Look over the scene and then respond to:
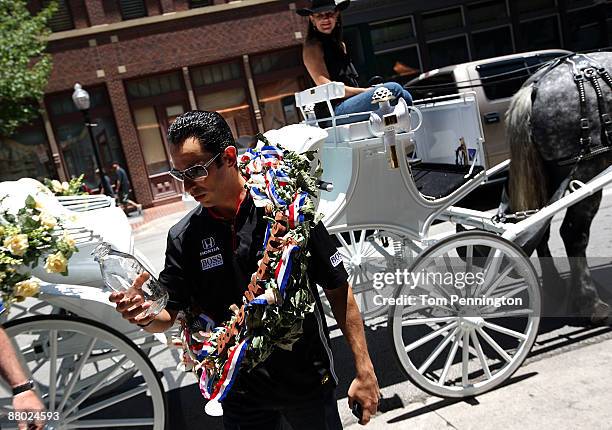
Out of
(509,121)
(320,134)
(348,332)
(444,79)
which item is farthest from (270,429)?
(444,79)

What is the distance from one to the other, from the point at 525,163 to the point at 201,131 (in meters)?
2.76

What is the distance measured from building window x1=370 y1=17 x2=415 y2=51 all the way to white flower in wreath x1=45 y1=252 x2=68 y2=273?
15.3m

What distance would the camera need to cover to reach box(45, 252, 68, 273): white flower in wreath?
270cm

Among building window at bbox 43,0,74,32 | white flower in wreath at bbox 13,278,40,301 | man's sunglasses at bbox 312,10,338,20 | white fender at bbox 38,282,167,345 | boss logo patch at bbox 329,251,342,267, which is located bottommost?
white fender at bbox 38,282,167,345

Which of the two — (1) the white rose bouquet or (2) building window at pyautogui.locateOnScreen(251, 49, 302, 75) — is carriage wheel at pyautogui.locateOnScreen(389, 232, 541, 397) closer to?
(1) the white rose bouquet

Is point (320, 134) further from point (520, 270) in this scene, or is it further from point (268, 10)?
point (268, 10)

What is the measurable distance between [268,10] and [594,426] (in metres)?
17.9

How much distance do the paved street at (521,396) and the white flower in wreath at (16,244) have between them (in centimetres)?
169

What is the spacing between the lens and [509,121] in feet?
13.3

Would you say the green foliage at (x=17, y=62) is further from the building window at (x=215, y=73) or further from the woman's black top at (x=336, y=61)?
the woman's black top at (x=336, y=61)

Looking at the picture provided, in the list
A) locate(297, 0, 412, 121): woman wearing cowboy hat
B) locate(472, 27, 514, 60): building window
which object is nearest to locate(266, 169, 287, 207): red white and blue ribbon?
locate(297, 0, 412, 121): woman wearing cowboy hat

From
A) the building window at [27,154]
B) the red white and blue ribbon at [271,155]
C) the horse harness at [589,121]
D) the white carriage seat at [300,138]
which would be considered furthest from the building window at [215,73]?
the red white and blue ribbon at [271,155]

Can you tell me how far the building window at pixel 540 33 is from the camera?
18.5 metres

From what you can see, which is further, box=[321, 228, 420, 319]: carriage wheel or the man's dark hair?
box=[321, 228, 420, 319]: carriage wheel
